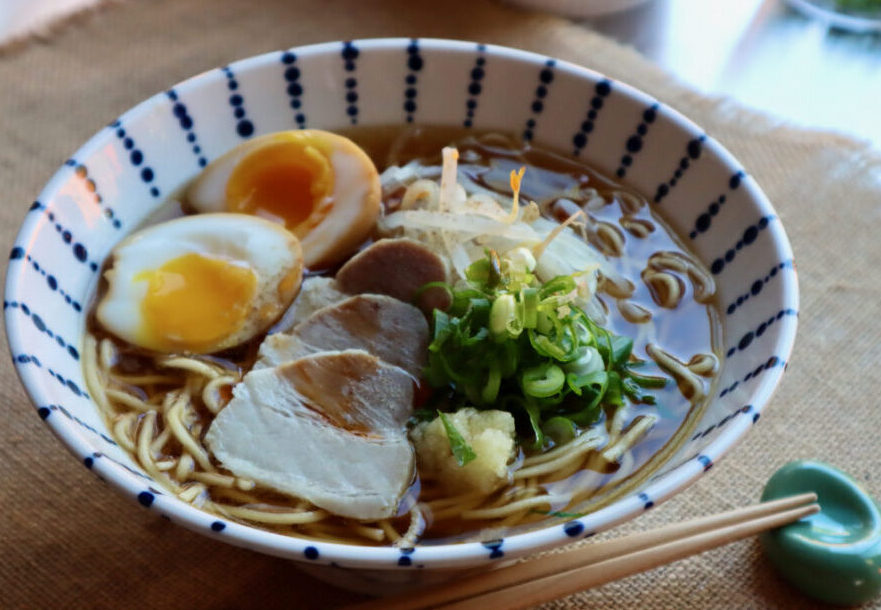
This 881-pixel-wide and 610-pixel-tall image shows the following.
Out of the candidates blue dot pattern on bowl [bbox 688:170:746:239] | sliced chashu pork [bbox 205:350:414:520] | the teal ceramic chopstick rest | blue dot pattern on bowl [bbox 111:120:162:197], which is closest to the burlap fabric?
the teal ceramic chopstick rest

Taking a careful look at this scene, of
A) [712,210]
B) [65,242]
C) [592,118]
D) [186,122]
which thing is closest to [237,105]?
[186,122]

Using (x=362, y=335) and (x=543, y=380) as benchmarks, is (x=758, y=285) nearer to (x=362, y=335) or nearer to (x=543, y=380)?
(x=543, y=380)

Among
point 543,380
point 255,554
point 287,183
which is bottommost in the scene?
point 255,554

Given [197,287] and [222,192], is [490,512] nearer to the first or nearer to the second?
[197,287]

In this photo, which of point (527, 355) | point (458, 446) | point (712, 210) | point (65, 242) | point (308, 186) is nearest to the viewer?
point (458, 446)

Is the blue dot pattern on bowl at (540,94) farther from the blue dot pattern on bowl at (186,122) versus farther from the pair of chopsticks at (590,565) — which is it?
the pair of chopsticks at (590,565)

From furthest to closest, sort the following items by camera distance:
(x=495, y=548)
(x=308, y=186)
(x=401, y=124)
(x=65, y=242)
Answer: (x=401, y=124), (x=308, y=186), (x=65, y=242), (x=495, y=548)

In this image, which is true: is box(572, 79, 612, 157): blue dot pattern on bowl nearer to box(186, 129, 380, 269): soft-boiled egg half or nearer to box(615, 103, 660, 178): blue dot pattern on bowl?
box(615, 103, 660, 178): blue dot pattern on bowl
